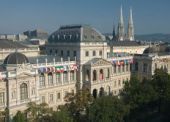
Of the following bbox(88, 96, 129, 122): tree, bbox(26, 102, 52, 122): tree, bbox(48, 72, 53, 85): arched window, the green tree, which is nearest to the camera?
bbox(26, 102, 52, 122): tree

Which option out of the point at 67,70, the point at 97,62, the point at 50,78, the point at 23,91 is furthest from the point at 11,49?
the point at 97,62

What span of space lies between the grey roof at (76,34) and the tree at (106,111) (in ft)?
94.0

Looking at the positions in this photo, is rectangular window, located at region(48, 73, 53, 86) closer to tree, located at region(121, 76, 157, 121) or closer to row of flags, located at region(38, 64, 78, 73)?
row of flags, located at region(38, 64, 78, 73)

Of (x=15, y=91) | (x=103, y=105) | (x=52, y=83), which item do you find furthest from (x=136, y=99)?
(x=15, y=91)

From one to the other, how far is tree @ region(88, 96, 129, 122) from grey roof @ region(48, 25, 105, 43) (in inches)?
1128

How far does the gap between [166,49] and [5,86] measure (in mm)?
78921

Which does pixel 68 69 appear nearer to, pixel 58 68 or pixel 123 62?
pixel 58 68

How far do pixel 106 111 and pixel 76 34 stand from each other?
3407cm

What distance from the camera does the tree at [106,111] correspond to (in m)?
59.1

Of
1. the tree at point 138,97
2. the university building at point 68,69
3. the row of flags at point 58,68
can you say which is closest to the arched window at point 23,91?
the university building at point 68,69

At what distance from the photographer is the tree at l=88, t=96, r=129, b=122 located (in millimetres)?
59075

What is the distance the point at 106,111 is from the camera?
196 feet

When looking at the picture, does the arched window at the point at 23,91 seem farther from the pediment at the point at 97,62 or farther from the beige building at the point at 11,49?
the pediment at the point at 97,62

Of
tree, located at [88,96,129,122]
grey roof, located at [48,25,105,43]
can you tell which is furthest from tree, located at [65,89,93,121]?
grey roof, located at [48,25,105,43]
